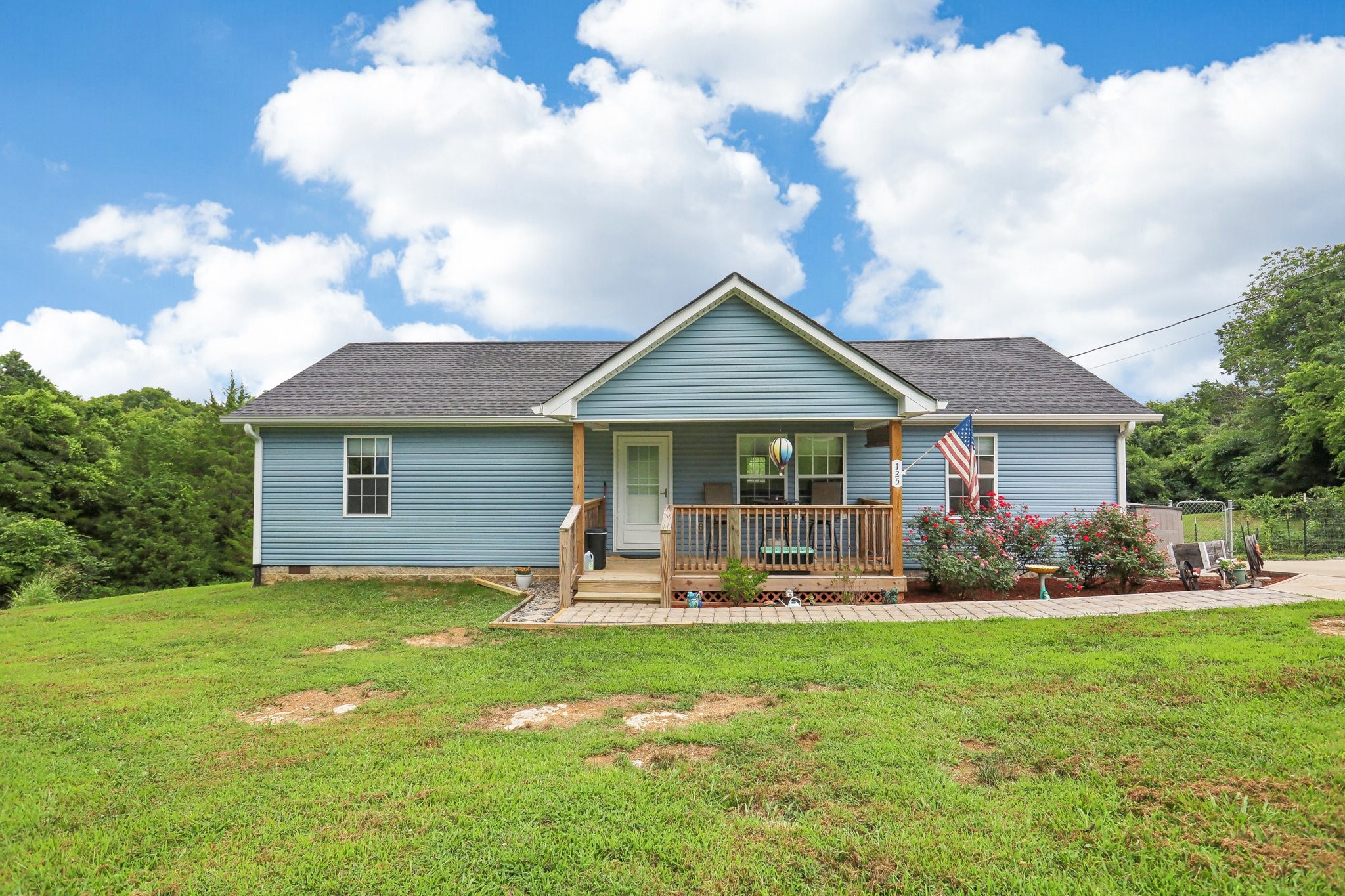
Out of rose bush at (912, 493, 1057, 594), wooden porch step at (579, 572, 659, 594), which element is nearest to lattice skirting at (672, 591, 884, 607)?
wooden porch step at (579, 572, 659, 594)

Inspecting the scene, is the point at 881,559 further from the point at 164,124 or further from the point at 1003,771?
the point at 164,124

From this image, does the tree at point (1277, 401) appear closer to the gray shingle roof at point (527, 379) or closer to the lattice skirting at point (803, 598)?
the gray shingle roof at point (527, 379)

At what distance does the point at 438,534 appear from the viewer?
1187 centimetres

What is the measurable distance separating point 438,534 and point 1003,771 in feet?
34.9

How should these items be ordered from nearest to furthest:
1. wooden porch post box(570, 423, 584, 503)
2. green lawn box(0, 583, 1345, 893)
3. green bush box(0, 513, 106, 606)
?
green lawn box(0, 583, 1345, 893), wooden porch post box(570, 423, 584, 503), green bush box(0, 513, 106, 606)

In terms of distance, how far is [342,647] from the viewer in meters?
7.04

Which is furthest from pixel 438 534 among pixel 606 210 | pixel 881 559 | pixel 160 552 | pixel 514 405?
pixel 160 552

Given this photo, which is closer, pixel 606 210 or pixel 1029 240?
pixel 606 210

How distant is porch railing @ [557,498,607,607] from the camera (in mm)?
8906

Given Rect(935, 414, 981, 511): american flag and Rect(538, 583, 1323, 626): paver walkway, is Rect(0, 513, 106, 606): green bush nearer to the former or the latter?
Rect(538, 583, 1323, 626): paver walkway

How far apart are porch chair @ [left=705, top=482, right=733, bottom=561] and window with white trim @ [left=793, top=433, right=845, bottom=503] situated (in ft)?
4.45

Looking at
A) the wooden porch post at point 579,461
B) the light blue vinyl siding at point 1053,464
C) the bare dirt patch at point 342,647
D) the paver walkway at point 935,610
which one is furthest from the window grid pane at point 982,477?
the bare dirt patch at point 342,647

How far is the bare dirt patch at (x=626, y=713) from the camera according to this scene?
442 centimetres

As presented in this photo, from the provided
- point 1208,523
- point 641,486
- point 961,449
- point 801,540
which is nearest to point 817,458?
point 801,540
